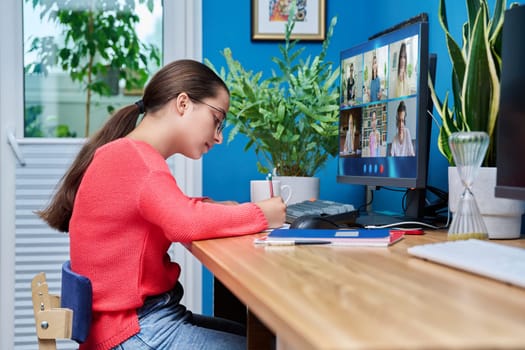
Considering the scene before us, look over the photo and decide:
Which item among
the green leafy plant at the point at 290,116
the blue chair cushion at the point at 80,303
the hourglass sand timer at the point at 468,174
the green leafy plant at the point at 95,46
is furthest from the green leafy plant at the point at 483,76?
the green leafy plant at the point at 95,46

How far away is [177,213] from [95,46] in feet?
5.66

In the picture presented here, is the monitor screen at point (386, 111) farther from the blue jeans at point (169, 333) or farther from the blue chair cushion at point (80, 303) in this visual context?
the blue chair cushion at point (80, 303)

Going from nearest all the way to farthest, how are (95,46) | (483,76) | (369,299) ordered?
(369,299), (483,76), (95,46)

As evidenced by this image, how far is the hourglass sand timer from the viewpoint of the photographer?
1234 mm

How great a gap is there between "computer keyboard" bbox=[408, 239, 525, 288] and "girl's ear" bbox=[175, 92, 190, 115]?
0.72m

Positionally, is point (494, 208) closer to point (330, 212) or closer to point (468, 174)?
point (468, 174)

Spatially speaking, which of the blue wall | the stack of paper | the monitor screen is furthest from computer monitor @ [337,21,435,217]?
the blue wall

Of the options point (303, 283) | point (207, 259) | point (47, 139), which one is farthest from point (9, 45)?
point (303, 283)

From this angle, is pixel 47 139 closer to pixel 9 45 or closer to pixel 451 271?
pixel 9 45

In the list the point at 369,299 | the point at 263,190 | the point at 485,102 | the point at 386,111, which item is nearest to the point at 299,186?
the point at 263,190

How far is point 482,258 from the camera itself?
0.97 meters

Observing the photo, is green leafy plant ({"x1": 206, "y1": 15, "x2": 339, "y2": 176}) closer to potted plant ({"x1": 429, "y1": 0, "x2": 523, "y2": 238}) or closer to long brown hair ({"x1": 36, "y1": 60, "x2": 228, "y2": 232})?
long brown hair ({"x1": 36, "y1": 60, "x2": 228, "y2": 232})

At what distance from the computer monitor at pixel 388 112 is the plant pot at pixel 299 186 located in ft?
0.30

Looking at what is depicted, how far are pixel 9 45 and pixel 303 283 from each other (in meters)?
2.25
